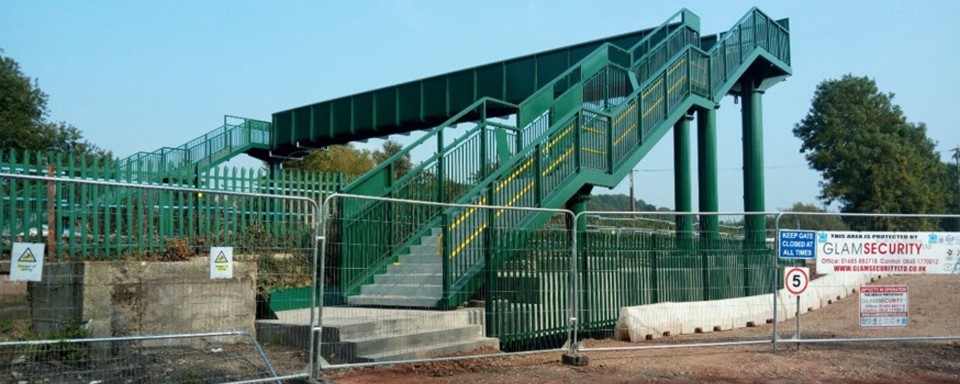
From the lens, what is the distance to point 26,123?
3875 cm

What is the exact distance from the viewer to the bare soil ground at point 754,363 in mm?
8711

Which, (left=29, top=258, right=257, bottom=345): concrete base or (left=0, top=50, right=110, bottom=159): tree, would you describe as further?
(left=0, top=50, right=110, bottom=159): tree

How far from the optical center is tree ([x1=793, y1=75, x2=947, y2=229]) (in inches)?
1759

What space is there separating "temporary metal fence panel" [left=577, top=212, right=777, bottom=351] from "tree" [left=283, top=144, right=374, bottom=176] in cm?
2515

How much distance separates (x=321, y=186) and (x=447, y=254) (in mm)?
6690

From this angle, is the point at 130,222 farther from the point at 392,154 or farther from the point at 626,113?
the point at 392,154

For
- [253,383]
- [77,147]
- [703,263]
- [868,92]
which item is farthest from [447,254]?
[868,92]

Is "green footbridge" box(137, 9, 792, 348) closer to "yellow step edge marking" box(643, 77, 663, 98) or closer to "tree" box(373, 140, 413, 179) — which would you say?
"yellow step edge marking" box(643, 77, 663, 98)

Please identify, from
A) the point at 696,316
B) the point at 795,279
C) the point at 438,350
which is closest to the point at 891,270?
the point at 795,279

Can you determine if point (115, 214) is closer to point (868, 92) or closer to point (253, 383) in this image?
point (253, 383)

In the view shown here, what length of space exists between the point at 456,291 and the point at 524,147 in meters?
5.13

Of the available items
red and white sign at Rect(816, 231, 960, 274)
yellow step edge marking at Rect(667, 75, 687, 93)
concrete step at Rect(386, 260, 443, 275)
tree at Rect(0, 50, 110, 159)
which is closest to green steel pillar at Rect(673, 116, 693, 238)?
yellow step edge marking at Rect(667, 75, 687, 93)

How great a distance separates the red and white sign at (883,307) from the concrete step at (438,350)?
17.2 feet

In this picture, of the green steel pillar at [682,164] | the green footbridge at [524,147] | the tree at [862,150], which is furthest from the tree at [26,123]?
the tree at [862,150]
